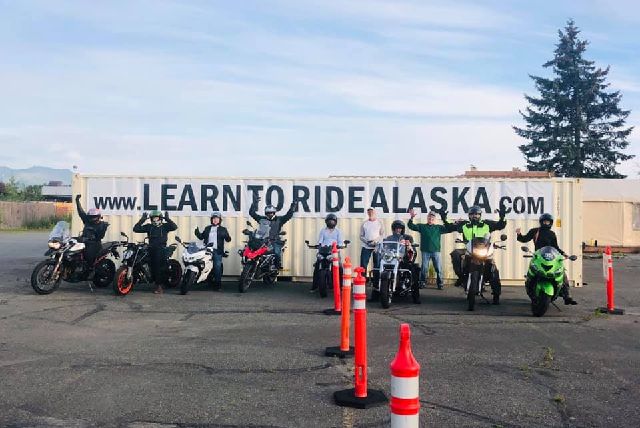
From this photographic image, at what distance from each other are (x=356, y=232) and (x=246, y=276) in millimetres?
3393

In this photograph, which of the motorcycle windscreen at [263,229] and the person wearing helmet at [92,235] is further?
the motorcycle windscreen at [263,229]

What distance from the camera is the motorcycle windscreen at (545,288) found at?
11.1 metres

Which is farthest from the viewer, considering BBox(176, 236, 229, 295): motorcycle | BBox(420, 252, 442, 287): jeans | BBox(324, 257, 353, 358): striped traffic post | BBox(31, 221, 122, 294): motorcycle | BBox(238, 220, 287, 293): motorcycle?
BBox(420, 252, 442, 287): jeans

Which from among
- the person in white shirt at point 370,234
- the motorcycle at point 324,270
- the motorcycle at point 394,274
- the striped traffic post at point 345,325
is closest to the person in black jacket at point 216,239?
the motorcycle at point 324,270

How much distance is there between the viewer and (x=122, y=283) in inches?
532

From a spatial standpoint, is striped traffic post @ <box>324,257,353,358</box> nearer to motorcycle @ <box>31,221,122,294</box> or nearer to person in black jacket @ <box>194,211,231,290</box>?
person in black jacket @ <box>194,211,231,290</box>

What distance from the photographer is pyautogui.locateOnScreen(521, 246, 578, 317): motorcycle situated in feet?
36.4

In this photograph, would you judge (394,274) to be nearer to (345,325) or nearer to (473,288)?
(473,288)

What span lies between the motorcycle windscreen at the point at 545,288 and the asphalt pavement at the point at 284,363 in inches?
16.9

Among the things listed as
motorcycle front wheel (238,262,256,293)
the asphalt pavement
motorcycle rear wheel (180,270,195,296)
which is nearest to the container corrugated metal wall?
A: motorcycle front wheel (238,262,256,293)

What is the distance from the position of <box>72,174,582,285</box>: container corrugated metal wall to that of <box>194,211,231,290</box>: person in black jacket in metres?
1.38

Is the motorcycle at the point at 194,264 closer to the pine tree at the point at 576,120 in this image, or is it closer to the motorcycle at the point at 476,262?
the motorcycle at the point at 476,262

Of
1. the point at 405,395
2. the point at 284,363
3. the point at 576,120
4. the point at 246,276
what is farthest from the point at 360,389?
the point at 576,120

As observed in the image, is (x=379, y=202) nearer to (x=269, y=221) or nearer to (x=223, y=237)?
(x=269, y=221)
